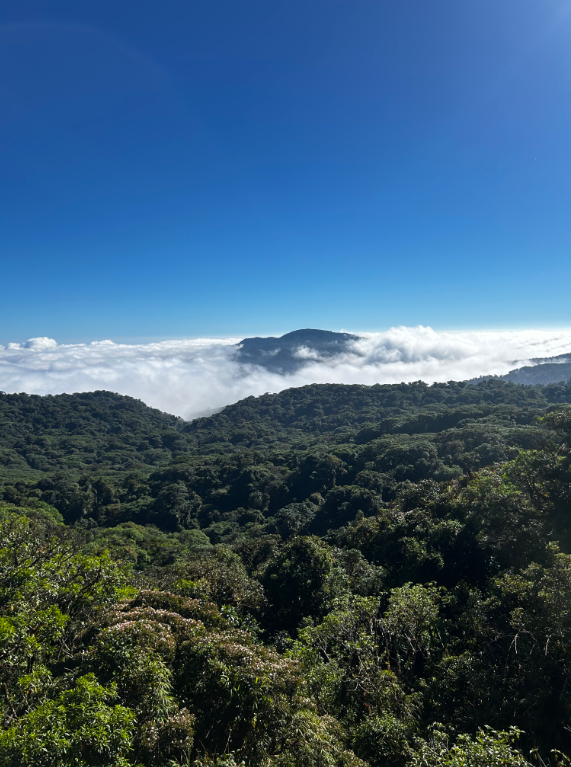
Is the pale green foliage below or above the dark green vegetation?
above

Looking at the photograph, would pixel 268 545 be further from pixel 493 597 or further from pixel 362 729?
pixel 362 729

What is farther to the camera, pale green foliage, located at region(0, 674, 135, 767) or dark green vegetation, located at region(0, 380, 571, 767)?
dark green vegetation, located at region(0, 380, 571, 767)

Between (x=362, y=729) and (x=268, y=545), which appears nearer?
(x=362, y=729)

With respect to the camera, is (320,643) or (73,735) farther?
(320,643)

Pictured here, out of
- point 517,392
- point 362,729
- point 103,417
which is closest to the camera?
point 362,729

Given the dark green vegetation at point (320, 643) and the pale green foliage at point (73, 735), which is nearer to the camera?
the pale green foliage at point (73, 735)

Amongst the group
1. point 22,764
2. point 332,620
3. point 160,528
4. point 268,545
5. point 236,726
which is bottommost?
point 160,528

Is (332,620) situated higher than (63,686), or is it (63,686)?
(63,686)

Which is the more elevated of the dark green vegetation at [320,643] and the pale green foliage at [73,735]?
the pale green foliage at [73,735]

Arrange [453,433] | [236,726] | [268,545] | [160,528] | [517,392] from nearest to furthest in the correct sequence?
1. [236,726]
2. [268,545]
3. [160,528]
4. [453,433]
5. [517,392]

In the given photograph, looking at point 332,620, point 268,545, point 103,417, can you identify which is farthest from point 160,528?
point 103,417

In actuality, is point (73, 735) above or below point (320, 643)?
above
